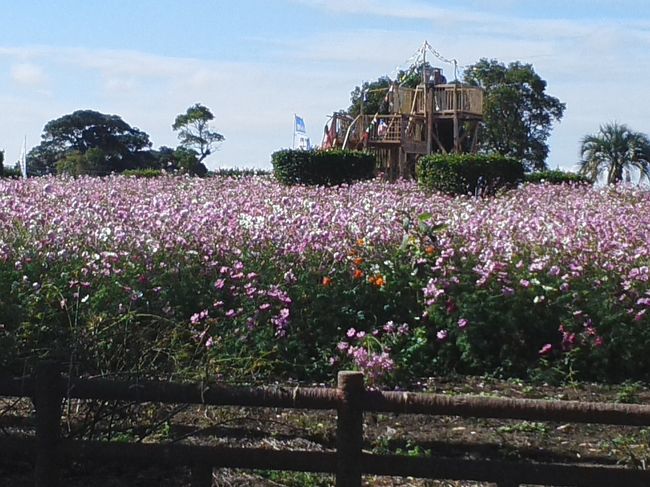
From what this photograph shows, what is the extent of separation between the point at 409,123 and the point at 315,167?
450 inches

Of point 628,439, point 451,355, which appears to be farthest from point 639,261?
point 628,439

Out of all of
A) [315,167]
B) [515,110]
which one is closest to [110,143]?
[515,110]

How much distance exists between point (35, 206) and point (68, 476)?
5.04m

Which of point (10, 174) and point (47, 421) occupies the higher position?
point (10, 174)

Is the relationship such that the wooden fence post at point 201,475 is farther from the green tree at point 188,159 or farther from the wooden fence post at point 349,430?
the green tree at point 188,159

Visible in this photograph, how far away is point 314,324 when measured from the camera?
24.3 feet

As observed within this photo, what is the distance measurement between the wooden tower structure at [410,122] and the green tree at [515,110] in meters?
17.8

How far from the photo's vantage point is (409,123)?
99.0 ft

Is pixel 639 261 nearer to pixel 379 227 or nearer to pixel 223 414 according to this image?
pixel 379 227

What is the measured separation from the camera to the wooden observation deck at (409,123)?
28.4 meters

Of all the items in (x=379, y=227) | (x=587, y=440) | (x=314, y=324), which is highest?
(x=379, y=227)

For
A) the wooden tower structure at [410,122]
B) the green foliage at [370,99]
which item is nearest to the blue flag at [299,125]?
the wooden tower structure at [410,122]

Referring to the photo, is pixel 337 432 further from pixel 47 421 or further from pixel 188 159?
pixel 188 159

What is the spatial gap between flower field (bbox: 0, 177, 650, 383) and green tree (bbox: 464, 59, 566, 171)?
40861mm
